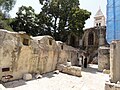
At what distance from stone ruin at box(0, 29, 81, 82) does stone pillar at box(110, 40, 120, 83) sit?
578 centimetres

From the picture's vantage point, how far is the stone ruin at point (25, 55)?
1102cm

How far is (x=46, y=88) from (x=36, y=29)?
1389cm

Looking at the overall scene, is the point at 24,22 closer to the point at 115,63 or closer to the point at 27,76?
the point at 27,76

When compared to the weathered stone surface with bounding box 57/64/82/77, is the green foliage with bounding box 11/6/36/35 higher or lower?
higher

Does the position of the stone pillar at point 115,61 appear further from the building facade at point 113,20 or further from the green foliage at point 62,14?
the green foliage at point 62,14

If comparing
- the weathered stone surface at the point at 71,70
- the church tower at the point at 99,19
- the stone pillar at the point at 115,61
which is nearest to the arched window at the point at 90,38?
the church tower at the point at 99,19

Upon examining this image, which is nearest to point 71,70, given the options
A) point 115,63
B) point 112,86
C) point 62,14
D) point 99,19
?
point 115,63

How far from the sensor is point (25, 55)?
493 inches

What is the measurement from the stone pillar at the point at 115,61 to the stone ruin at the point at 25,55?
5.78 m

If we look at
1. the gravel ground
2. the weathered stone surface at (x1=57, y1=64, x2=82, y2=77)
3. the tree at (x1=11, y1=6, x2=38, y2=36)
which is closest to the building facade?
the gravel ground

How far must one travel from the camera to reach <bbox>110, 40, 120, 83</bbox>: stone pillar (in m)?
8.95

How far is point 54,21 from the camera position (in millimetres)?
24922

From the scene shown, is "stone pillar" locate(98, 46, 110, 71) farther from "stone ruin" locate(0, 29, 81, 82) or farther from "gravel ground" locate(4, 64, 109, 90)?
"gravel ground" locate(4, 64, 109, 90)

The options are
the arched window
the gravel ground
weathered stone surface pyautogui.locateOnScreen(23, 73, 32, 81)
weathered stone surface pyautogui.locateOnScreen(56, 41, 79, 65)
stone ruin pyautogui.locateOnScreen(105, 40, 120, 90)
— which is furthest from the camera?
the arched window
